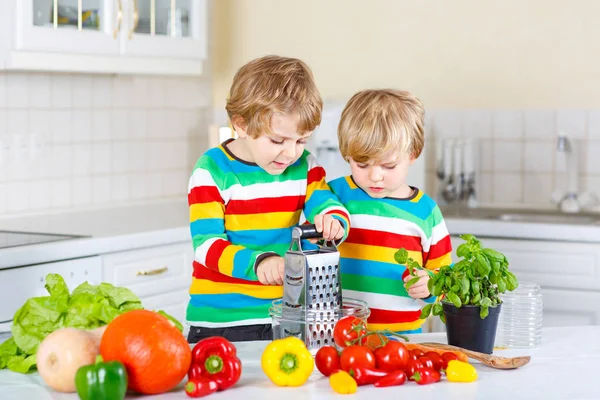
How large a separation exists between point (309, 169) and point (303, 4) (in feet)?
7.14

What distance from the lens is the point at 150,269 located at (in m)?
3.18

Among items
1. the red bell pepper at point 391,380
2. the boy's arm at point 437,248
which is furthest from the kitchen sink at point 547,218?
the red bell pepper at point 391,380

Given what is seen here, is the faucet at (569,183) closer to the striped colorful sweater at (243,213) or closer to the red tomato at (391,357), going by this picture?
the striped colorful sweater at (243,213)

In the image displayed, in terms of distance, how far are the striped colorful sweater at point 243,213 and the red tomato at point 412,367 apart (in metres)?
0.51

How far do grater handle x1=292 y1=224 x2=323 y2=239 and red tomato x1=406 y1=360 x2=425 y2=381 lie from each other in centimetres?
33

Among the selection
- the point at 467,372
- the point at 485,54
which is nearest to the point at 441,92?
the point at 485,54

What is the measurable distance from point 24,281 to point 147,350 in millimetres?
1419

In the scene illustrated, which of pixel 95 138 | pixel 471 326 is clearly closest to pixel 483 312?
pixel 471 326

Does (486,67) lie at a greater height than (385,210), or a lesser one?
greater

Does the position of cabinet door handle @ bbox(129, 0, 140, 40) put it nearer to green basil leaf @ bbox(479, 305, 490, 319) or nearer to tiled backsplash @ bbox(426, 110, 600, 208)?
tiled backsplash @ bbox(426, 110, 600, 208)

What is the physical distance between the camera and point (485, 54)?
12.5 feet

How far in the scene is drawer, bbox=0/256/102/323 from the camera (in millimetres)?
2662

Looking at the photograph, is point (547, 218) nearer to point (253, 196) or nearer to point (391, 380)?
point (253, 196)

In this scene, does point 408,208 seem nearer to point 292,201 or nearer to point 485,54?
point 292,201
